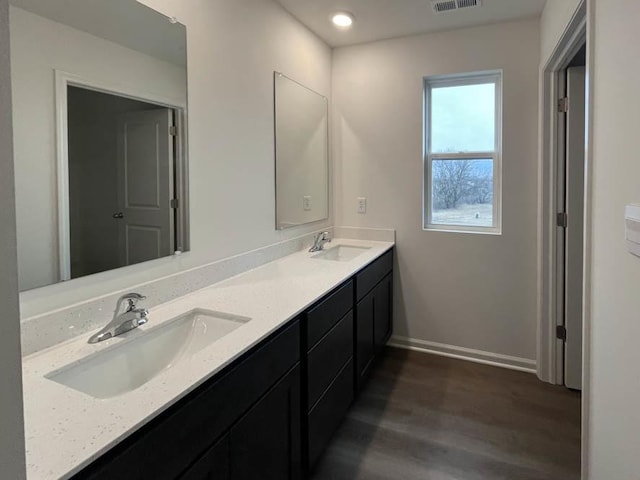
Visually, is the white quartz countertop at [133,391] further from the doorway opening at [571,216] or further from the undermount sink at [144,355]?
the doorway opening at [571,216]

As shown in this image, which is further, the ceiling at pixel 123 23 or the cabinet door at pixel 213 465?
the ceiling at pixel 123 23

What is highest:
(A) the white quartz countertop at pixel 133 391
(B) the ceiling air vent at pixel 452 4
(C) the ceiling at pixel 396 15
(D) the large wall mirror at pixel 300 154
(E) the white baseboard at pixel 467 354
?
(C) the ceiling at pixel 396 15

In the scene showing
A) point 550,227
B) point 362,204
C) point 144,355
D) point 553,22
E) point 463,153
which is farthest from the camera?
point 362,204

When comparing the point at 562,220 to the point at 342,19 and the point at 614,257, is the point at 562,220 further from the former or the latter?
the point at 342,19

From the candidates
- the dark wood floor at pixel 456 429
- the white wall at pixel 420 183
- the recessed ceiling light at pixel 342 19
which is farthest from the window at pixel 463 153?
the dark wood floor at pixel 456 429

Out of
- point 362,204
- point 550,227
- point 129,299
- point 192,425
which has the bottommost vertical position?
point 192,425

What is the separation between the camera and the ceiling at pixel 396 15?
2.51 m

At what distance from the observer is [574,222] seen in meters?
2.53

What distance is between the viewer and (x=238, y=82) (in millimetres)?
2172

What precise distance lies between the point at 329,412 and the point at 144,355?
97 cm

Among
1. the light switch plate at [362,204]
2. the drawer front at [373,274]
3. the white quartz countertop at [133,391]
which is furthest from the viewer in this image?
the light switch plate at [362,204]

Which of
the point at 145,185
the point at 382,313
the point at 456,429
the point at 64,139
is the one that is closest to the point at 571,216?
the point at 382,313

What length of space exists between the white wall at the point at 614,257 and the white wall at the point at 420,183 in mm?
1478

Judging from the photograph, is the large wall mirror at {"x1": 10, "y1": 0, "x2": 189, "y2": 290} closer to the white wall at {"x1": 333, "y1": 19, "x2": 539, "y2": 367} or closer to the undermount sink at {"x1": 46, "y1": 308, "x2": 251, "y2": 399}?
the undermount sink at {"x1": 46, "y1": 308, "x2": 251, "y2": 399}
